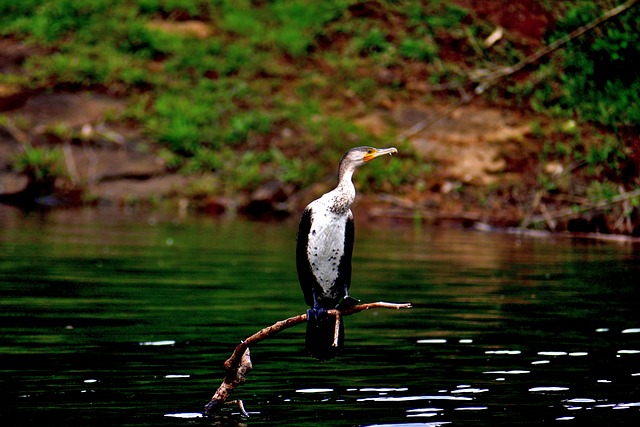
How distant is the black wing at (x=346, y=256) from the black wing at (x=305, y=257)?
18 centimetres

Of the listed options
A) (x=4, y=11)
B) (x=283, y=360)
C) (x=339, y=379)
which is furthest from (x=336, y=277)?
(x=4, y=11)

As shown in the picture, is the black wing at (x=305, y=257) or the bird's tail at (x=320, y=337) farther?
the black wing at (x=305, y=257)

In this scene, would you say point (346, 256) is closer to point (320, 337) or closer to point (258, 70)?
point (320, 337)

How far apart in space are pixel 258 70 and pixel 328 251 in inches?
834

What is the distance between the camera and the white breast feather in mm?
7910

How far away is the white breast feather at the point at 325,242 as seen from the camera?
26.0 ft

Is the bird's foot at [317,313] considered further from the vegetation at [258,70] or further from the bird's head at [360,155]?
the vegetation at [258,70]

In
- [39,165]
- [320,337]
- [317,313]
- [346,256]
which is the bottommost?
[320,337]

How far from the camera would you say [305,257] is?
812 centimetres

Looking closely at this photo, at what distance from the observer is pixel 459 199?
79.8 feet

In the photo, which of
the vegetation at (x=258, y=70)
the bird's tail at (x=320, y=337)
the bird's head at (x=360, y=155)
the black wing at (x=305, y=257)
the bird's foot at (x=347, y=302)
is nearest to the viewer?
the bird's foot at (x=347, y=302)

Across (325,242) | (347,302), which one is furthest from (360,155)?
(347,302)

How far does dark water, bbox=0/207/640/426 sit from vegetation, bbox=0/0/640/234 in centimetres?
631

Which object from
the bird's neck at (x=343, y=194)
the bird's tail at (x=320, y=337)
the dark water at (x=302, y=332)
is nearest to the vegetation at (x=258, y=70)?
the dark water at (x=302, y=332)
